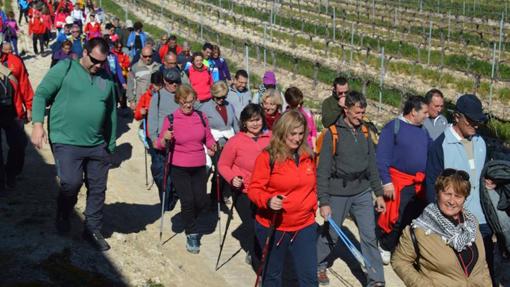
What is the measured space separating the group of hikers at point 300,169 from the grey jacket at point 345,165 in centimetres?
1

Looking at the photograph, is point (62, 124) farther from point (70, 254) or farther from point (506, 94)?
point (506, 94)

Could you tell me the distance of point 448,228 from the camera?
434 centimetres

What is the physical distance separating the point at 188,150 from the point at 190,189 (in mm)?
436

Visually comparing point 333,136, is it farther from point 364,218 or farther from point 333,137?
point 364,218

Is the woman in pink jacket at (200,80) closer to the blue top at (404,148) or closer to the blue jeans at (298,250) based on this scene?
the blue top at (404,148)

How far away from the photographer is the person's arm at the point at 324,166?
242 inches

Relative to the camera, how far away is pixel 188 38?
31.5 m

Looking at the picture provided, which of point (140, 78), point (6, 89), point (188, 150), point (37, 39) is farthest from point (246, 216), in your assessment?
point (37, 39)

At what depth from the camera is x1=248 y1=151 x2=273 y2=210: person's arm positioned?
504 cm

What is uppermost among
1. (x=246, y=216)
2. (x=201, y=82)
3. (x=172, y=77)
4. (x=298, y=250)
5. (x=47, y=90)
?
(x=47, y=90)

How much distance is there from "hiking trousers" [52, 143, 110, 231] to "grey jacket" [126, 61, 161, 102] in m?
4.49

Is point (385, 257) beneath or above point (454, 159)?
beneath

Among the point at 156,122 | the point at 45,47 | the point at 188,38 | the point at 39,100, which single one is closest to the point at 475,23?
the point at 188,38

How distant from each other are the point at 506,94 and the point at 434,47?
8.36 m
